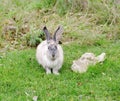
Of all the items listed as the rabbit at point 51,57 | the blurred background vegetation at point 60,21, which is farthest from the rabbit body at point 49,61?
the blurred background vegetation at point 60,21

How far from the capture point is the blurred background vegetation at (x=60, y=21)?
7969 millimetres

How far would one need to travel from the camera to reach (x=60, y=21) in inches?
343

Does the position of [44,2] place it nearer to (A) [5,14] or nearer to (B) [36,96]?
(A) [5,14]

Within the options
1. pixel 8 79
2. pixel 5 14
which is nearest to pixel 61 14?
pixel 5 14

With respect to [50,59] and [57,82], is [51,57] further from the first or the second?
[57,82]

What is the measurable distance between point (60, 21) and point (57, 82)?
3.05 m

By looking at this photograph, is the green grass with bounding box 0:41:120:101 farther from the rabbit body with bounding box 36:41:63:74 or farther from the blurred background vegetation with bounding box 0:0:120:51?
the blurred background vegetation with bounding box 0:0:120:51

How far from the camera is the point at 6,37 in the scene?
8.16 meters

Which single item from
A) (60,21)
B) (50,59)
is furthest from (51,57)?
(60,21)

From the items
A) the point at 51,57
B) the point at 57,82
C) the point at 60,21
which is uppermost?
the point at 60,21

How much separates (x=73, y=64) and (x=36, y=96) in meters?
1.14

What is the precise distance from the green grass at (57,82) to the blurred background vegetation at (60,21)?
39.1 inches

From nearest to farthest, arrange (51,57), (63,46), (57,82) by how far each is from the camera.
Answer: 1. (57,82)
2. (51,57)
3. (63,46)

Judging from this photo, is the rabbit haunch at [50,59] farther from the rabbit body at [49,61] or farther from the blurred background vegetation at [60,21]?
the blurred background vegetation at [60,21]
